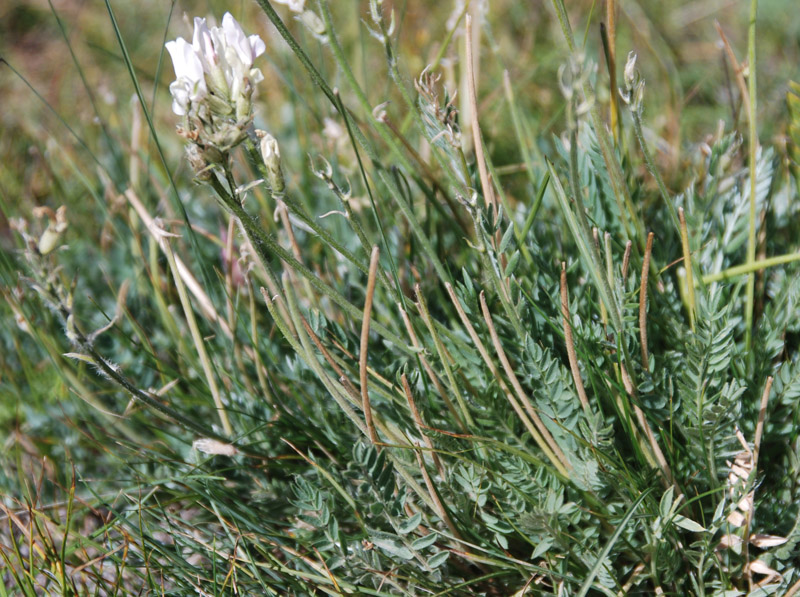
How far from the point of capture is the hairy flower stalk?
737 mm

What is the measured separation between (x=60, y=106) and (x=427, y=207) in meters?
1.89

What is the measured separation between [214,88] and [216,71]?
2cm

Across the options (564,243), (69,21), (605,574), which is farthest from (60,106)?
(605,574)

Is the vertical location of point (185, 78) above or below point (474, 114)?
above

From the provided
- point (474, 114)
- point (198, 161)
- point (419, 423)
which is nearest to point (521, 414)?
point (419, 423)

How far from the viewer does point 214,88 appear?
784 millimetres

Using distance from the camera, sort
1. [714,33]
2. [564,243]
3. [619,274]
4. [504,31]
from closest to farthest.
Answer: [619,274] < [564,243] < [714,33] < [504,31]

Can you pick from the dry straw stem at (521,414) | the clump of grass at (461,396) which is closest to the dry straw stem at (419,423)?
the clump of grass at (461,396)

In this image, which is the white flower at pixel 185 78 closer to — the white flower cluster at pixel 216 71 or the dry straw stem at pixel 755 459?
the white flower cluster at pixel 216 71

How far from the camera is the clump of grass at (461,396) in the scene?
0.93 m

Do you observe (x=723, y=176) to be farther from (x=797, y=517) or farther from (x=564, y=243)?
(x=797, y=517)

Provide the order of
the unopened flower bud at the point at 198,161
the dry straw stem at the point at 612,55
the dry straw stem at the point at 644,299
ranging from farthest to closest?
1. the dry straw stem at the point at 612,55
2. the dry straw stem at the point at 644,299
3. the unopened flower bud at the point at 198,161

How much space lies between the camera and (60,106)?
2.62m

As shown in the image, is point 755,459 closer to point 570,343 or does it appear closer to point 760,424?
point 760,424
